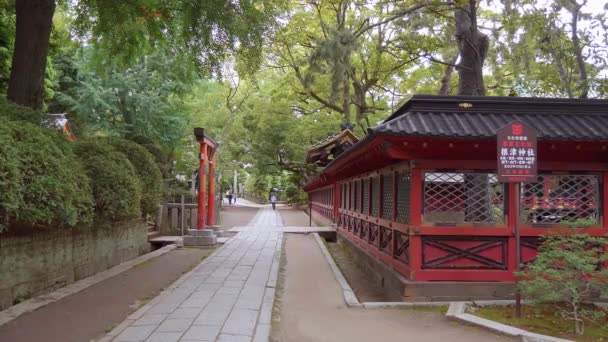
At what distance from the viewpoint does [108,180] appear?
30.5 ft

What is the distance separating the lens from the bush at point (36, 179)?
5.49 m

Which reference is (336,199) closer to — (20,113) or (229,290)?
(229,290)

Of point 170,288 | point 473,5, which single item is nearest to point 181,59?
point 170,288

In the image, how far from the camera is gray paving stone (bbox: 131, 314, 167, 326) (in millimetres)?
5684

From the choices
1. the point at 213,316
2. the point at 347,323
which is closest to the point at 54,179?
the point at 213,316

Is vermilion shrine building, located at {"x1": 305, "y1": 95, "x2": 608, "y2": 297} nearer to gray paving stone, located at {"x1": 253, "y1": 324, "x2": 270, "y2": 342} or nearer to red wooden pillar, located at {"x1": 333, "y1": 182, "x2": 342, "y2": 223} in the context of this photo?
gray paving stone, located at {"x1": 253, "y1": 324, "x2": 270, "y2": 342}

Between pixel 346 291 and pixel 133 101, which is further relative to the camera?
pixel 133 101

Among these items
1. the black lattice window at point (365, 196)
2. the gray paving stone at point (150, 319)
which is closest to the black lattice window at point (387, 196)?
the black lattice window at point (365, 196)

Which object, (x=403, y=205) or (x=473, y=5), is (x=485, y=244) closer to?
(x=403, y=205)

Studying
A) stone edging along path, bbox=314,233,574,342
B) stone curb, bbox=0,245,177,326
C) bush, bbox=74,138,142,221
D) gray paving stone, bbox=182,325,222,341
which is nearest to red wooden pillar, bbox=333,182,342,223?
stone curb, bbox=0,245,177,326

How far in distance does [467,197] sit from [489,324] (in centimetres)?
265

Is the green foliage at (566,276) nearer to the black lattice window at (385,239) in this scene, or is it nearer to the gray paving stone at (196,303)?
the black lattice window at (385,239)

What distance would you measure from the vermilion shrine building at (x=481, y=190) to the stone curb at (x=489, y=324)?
0.89 metres

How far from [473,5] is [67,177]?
10027mm
